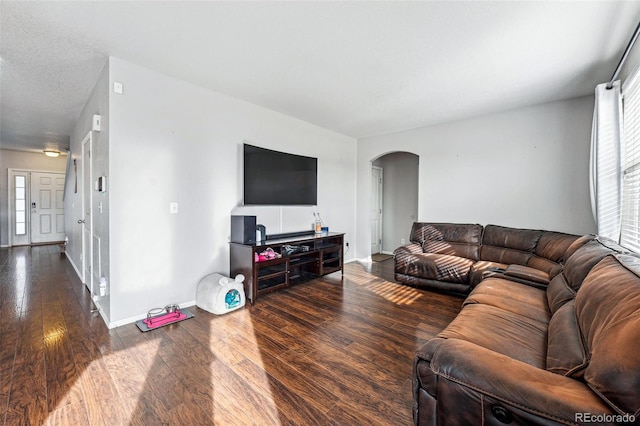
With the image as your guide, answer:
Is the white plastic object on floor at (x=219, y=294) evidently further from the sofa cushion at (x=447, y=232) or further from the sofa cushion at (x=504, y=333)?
the sofa cushion at (x=447, y=232)

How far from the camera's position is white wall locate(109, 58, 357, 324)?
2.49 metres

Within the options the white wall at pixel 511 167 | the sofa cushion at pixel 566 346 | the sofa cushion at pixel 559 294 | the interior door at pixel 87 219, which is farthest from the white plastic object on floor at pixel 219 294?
the white wall at pixel 511 167

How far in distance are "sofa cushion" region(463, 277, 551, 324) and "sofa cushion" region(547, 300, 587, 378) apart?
0.29 m

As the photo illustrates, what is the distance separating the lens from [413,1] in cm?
177

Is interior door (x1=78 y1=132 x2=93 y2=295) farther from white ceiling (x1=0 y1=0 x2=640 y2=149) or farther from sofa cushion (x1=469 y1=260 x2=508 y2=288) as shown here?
sofa cushion (x1=469 y1=260 x2=508 y2=288)

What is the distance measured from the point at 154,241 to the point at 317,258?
210cm

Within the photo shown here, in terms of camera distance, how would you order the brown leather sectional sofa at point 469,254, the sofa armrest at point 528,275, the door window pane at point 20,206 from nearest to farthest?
the sofa armrest at point 528,275 < the brown leather sectional sofa at point 469,254 < the door window pane at point 20,206

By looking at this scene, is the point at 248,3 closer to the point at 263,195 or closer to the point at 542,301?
the point at 263,195

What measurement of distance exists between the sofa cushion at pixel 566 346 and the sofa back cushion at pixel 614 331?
0.14 ft

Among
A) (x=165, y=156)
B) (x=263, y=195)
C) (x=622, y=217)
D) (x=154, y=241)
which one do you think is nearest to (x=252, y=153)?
(x=263, y=195)

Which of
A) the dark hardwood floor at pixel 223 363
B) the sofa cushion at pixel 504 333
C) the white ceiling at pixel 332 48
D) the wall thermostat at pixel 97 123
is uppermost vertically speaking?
the white ceiling at pixel 332 48

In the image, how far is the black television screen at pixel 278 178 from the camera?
3443 mm

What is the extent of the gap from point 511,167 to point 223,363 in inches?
168

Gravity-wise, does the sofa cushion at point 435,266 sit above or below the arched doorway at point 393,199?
below
